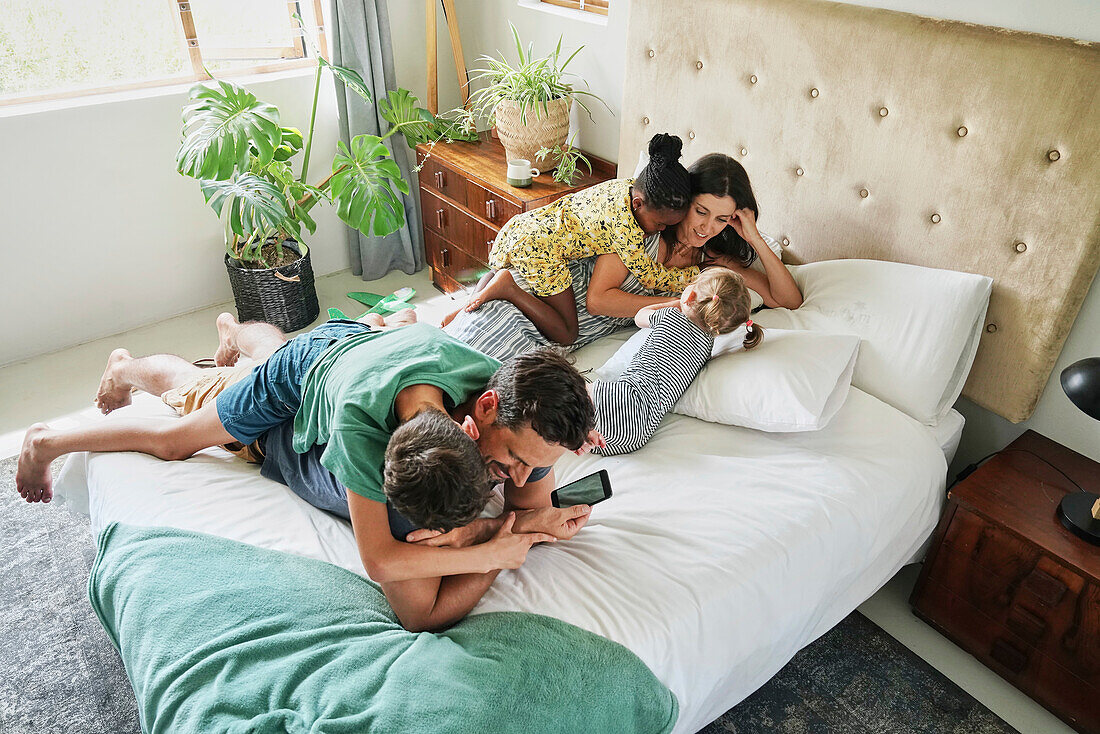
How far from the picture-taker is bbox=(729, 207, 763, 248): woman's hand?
188cm

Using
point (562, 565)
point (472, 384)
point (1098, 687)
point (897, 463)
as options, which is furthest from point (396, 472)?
point (1098, 687)

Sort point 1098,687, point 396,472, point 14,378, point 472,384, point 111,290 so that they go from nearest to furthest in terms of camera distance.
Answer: point 396,472
point 472,384
point 1098,687
point 14,378
point 111,290

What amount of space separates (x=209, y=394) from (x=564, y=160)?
147cm

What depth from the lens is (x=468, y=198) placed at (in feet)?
9.12

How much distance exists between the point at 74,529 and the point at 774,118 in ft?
7.25

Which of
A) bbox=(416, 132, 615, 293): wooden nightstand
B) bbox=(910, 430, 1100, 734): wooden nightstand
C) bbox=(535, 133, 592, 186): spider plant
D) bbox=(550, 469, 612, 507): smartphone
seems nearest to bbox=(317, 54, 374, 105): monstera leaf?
bbox=(416, 132, 615, 293): wooden nightstand

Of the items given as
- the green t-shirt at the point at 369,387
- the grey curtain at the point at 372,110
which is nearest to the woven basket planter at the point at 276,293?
the grey curtain at the point at 372,110

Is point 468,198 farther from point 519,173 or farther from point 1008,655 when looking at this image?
point 1008,655

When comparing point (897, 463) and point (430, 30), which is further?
point (430, 30)

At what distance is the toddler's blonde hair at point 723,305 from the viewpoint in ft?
5.60

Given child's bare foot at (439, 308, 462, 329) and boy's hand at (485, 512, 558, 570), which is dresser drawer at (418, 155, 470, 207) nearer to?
child's bare foot at (439, 308, 462, 329)

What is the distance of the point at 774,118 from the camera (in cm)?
200

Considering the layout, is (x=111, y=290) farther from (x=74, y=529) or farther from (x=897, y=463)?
(x=897, y=463)

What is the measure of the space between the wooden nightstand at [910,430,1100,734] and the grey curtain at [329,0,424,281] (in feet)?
7.99
